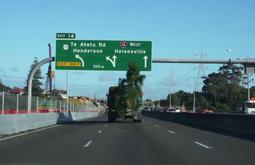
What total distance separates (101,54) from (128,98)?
5.16 metres

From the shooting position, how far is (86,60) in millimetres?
45844

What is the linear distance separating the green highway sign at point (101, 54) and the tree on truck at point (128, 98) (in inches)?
72.7

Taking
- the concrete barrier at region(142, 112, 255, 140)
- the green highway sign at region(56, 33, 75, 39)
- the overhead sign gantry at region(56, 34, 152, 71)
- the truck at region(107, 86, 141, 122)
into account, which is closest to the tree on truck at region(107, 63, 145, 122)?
the truck at region(107, 86, 141, 122)

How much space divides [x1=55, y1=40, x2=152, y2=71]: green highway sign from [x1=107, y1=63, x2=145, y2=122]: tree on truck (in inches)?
72.7

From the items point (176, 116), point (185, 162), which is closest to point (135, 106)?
point (176, 116)

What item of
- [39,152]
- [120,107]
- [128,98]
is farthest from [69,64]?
[39,152]

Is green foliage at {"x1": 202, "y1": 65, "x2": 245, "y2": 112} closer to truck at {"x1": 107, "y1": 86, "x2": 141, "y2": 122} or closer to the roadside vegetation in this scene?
the roadside vegetation

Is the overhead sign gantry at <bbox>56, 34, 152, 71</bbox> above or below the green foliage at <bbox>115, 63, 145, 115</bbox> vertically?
above

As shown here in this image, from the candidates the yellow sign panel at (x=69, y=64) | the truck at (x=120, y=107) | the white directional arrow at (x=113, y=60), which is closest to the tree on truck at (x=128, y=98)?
the truck at (x=120, y=107)

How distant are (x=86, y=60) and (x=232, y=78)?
328 ft

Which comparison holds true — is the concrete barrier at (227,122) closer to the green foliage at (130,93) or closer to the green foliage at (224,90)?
the green foliage at (130,93)

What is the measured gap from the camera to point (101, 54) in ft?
151

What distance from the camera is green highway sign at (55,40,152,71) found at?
45531 millimetres

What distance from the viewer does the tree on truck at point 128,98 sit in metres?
48.7
